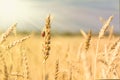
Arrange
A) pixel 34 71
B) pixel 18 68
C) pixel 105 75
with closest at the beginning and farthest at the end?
pixel 105 75
pixel 18 68
pixel 34 71

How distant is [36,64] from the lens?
172 inches

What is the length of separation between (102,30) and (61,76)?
1.84 feet

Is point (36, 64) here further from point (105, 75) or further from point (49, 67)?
point (105, 75)

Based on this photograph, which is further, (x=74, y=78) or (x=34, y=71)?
(x=34, y=71)

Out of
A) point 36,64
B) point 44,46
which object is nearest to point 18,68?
point 44,46

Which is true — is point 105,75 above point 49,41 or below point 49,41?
below

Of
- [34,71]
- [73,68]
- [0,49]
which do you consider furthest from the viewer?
[34,71]

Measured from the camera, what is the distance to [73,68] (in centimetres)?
220

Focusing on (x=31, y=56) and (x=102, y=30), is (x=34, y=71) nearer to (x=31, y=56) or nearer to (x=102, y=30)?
(x=31, y=56)

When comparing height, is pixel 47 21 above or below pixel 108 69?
above

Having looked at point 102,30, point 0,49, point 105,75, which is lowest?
point 105,75

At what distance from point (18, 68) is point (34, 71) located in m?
1.19

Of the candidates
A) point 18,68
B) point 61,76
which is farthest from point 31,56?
point 61,76

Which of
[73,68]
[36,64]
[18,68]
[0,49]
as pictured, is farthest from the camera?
[36,64]
